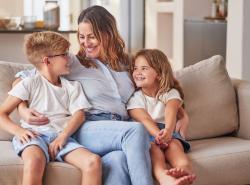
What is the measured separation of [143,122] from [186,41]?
251 cm

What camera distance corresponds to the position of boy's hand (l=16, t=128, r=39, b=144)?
2307mm

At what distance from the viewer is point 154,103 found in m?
2.64

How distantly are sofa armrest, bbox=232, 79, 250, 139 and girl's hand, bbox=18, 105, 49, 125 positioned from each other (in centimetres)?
108

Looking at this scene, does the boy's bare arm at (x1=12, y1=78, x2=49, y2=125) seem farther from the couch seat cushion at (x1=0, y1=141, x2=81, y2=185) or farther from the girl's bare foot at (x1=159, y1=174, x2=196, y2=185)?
the girl's bare foot at (x1=159, y1=174, x2=196, y2=185)

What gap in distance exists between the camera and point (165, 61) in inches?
106

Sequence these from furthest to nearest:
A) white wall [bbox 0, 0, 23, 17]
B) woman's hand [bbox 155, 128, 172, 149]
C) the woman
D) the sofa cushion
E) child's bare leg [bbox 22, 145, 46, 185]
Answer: white wall [bbox 0, 0, 23, 17] → the sofa cushion → woman's hand [bbox 155, 128, 172, 149] → the woman → child's bare leg [bbox 22, 145, 46, 185]

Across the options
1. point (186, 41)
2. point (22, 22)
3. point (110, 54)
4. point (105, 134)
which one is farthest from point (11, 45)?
point (105, 134)

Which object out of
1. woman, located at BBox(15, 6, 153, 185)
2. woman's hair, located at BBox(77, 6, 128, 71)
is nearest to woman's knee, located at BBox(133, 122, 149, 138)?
woman, located at BBox(15, 6, 153, 185)

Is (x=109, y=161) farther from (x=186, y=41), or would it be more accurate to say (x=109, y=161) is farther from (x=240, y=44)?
(x=186, y=41)

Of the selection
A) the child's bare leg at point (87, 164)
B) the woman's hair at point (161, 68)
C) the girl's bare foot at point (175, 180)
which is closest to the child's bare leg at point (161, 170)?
the girl's bare foot at point (175, 180)

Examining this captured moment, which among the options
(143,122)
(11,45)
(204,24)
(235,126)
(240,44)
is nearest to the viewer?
(143,122)

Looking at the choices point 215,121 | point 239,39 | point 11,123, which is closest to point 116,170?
point 11,123

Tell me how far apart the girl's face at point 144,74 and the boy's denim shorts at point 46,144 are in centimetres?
46

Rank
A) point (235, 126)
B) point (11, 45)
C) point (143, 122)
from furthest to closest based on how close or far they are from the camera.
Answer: point (11, 45), point (235, 126), point (143, 122)
